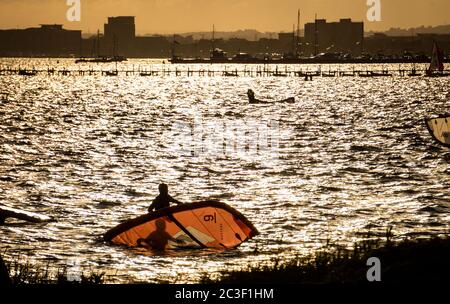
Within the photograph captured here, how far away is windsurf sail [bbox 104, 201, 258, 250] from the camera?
86.5 ft

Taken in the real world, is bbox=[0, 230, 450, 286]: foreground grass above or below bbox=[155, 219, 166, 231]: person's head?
above

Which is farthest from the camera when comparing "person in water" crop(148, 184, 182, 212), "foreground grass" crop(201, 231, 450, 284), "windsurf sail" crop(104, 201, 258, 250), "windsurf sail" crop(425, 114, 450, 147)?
"windsurf sail" crop(425, 114, 450, 147)

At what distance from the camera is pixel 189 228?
27.1m

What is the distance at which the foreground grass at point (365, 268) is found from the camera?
17078 millimetres

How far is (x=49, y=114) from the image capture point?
128 m

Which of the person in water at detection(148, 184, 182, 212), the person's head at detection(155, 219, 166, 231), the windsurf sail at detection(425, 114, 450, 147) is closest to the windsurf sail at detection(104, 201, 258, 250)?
the person's head at detection(155, 219, 166, 231)

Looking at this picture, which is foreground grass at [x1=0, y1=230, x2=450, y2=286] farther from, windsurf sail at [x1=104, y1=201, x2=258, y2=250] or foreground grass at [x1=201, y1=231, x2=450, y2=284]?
windsurf sail at [x1=104, y1=201, x2=258, y2=250]

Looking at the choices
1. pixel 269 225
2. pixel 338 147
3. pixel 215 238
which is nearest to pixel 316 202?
pixel 269 225

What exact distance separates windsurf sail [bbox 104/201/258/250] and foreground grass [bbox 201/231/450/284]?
6.11m

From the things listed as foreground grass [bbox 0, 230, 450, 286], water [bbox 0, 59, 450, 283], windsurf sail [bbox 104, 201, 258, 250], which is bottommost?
water [bbox 0, 59, 450, 283]

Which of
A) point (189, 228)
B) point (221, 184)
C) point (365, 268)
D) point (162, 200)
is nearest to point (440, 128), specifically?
point (221, 184)

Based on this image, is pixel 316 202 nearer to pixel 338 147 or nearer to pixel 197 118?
pixel 338 147

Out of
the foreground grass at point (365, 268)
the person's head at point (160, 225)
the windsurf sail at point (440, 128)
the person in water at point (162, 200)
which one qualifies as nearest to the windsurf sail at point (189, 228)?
the person's head at point (160, 225)

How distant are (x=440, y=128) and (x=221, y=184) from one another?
2032 centimetres
